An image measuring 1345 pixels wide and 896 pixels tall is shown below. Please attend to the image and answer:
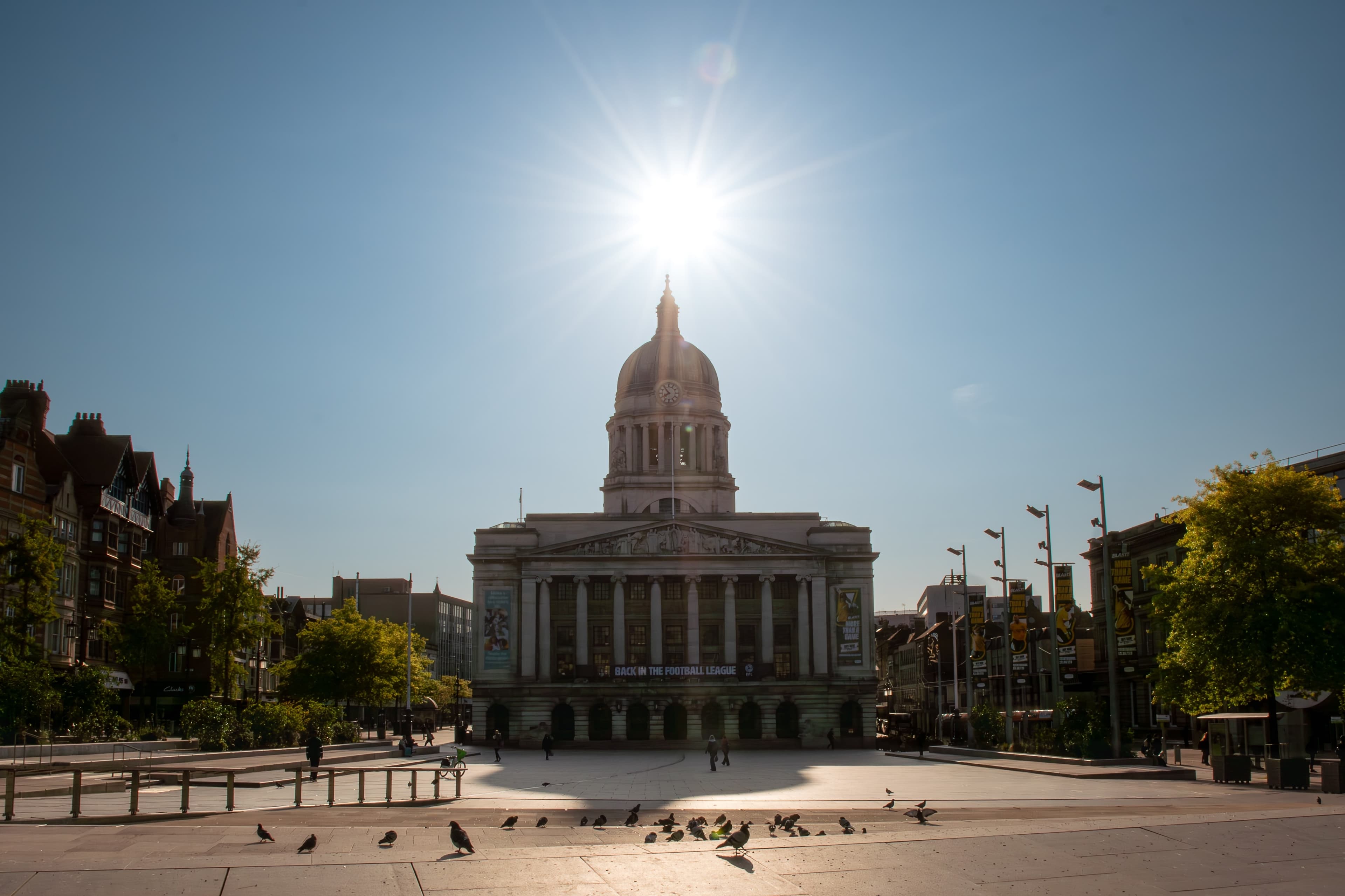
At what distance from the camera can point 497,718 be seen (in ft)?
321

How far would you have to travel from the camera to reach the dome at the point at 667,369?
124m

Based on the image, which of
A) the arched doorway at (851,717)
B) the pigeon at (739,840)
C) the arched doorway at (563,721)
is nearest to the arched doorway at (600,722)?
the arched doorway at (563,721)

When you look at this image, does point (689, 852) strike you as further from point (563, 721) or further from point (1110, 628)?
point (563, 721)

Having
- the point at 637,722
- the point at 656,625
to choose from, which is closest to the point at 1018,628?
the point at 637,722

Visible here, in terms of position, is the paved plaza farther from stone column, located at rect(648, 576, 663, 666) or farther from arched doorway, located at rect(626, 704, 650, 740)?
stone column, located at rect(648, 576, 663, 666)

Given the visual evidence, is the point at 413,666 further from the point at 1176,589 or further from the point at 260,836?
the point at 260,836

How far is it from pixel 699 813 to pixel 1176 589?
23849 millimetres

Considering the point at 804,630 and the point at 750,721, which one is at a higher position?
the point at 804,630

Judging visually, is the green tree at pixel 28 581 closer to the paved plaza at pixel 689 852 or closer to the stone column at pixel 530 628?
the paved plaza at pixel 689 852

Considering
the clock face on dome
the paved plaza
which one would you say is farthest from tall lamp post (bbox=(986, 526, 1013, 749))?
the clock face on dome

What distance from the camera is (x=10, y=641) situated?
50281 mm

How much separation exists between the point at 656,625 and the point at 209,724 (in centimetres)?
5313

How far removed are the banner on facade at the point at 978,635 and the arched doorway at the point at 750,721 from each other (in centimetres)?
2497

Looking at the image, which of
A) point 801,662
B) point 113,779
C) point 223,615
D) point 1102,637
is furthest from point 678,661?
point 113,779
